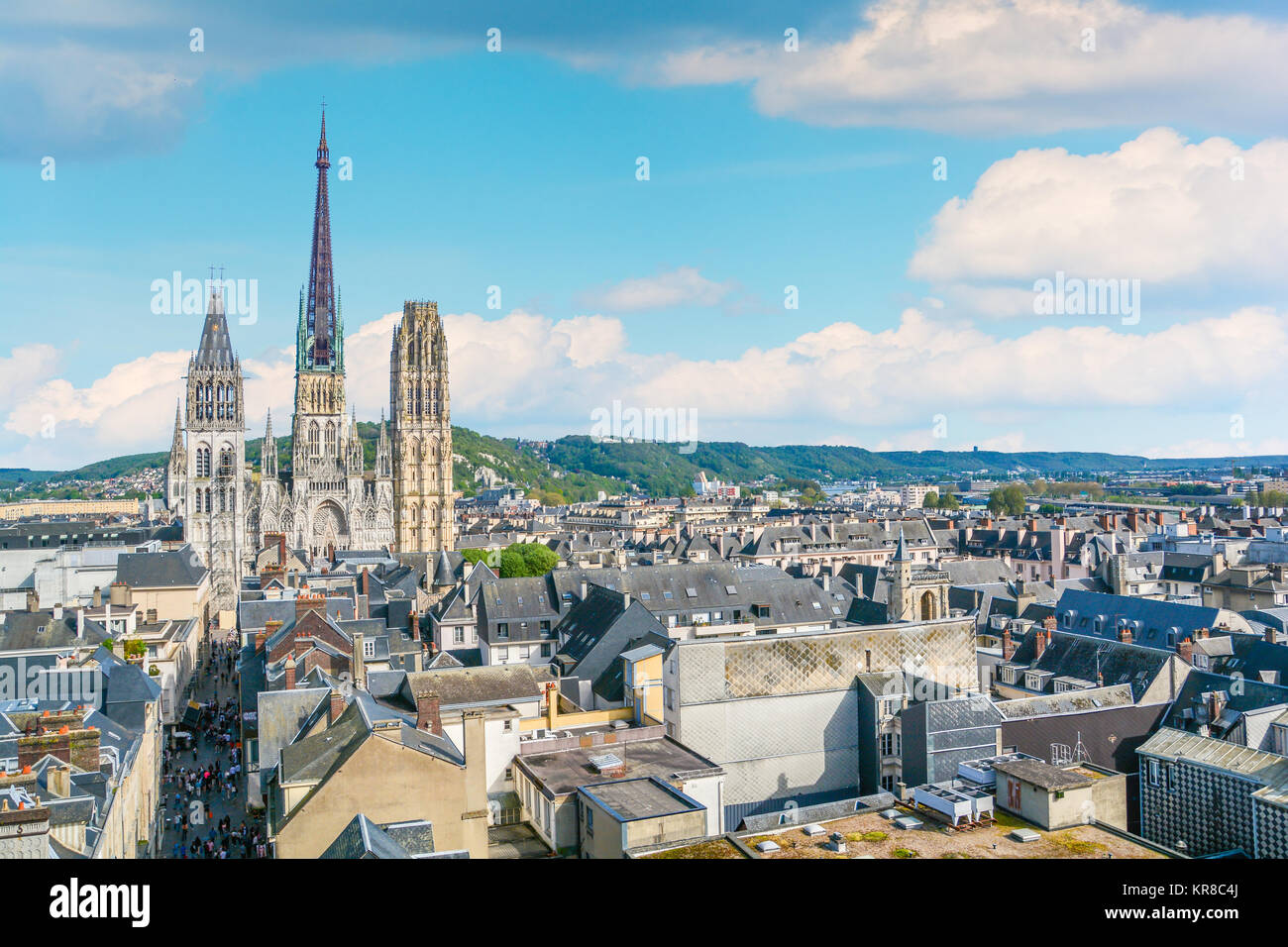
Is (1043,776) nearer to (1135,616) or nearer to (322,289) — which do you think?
(1135,616)

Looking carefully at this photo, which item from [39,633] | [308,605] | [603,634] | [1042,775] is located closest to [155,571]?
[39,633]

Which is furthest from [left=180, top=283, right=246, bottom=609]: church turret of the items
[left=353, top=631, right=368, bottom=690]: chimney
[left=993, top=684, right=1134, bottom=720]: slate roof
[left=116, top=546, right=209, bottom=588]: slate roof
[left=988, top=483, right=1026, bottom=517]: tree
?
[left=988, top=483, right=1026, bottom=517]: tree

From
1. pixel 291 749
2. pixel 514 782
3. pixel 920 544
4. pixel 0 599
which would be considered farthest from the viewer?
pixel 920 544

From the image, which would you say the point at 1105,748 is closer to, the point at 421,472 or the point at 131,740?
the point at 131,740

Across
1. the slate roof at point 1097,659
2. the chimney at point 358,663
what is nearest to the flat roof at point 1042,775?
the slate roof at point 1097,659
